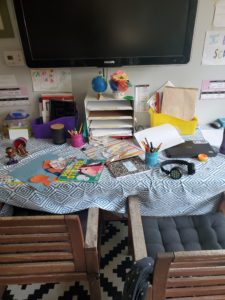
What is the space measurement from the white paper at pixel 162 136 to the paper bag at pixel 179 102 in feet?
0.37

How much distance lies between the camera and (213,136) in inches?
52.0

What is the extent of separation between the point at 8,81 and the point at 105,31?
26.1 inches

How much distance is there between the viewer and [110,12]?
107cm

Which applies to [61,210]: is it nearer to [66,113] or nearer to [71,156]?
[71,156]

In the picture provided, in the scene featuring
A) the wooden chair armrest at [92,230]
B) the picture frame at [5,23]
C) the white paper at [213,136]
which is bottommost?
the wooden chair armrest at [92,230]

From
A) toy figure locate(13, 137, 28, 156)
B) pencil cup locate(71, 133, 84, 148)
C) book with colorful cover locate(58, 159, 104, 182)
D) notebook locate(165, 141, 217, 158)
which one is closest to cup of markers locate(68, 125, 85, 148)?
pencil cup locate(71, 133, 84, 148)

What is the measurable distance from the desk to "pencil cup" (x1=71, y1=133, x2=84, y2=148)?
0.93 feet

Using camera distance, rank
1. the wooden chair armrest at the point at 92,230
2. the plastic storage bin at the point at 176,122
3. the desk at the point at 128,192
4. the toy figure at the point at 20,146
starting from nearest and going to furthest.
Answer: the wooden chair armrest at the point at 92,230, the desk at the point at 128,192, the toy figure at the point at 20,146, the plastic storage bin at the point at 176,122

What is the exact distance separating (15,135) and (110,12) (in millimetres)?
856

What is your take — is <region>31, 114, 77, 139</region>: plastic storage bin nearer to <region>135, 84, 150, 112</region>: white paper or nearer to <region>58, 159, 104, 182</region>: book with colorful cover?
<region>58, 159, 104, 182</region>: book with colorful cover

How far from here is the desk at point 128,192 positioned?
0.96 meters

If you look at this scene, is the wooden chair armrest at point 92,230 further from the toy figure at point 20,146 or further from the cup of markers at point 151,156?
the toy figure at point 20,146

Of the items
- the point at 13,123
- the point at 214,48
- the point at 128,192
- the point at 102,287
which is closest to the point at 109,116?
the point at 128,192

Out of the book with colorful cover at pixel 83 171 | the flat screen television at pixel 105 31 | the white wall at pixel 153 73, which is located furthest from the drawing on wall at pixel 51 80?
the book with colorful cover at pixel 83 171
